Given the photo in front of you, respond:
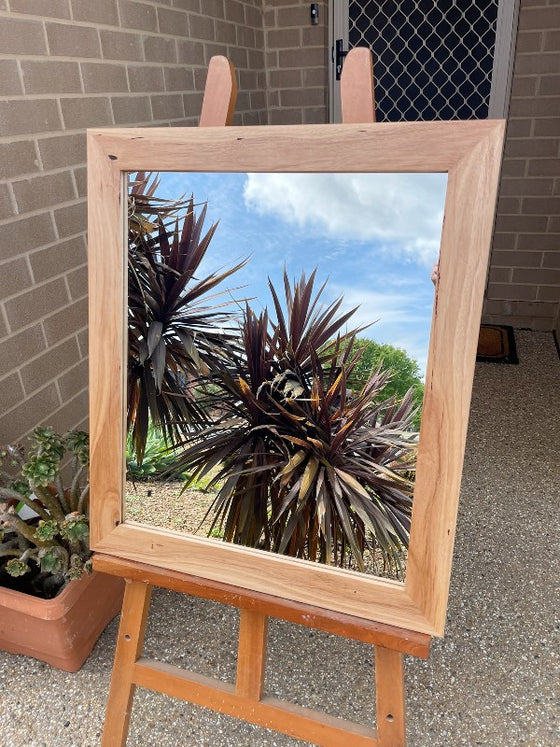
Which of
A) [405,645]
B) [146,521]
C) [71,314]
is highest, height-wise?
[71,314]

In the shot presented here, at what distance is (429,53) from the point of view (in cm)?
305

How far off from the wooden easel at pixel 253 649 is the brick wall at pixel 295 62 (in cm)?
244

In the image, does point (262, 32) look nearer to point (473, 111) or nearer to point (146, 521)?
point (473, 111)

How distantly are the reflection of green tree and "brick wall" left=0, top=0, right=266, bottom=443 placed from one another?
3.66 ft

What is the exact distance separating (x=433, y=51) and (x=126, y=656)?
3241 mm

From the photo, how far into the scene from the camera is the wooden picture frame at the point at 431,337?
0.78 meters

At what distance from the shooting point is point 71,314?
6.12ft

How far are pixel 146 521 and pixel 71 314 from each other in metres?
1.04

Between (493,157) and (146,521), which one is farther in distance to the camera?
(146,521)

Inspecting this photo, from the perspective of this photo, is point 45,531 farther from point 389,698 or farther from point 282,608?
point 389,698

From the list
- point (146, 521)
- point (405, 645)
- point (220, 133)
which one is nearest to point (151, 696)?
point (146, 521)

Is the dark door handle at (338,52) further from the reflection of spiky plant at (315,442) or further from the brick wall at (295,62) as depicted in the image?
the reflection of spiky plant at (315,442)

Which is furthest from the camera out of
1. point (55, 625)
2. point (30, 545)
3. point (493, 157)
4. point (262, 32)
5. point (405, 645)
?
point (262, 32)

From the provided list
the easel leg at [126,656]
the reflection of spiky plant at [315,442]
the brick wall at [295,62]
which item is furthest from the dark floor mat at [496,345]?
the easel leg at [126,656]
